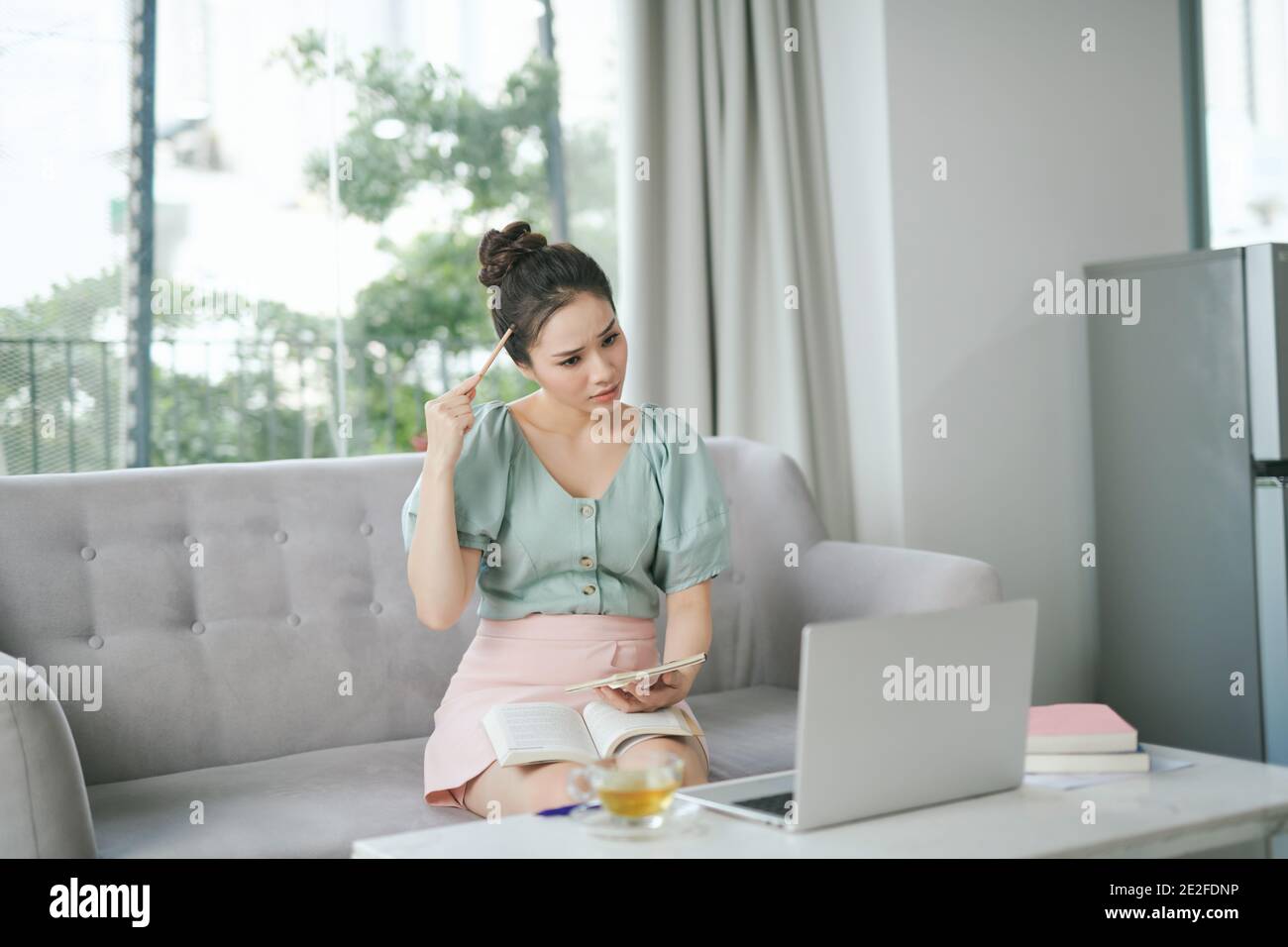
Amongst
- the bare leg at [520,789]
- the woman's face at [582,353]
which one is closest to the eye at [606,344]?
the woman's face at [582,353]

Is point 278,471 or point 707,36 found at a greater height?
point 707,36

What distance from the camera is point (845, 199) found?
316 centimetres

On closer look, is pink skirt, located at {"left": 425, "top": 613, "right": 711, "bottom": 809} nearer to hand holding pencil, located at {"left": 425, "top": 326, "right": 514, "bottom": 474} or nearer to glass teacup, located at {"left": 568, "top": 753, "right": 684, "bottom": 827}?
hand holding pencil, located at {"left": 425, "top": 326, "right": 514, "bottom": 474}

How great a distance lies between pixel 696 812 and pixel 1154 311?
2.08 metres

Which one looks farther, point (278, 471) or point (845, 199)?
point (845, 199)

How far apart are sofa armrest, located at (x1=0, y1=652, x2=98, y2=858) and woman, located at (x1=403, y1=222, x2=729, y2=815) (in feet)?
1.56

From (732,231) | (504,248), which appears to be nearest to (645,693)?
(504,248)

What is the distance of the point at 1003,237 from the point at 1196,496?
2.52 feet

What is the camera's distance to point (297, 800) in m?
1.89

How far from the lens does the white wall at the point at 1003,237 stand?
304 centimetres

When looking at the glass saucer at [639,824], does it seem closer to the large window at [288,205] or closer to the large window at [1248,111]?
the large window at [288,205]

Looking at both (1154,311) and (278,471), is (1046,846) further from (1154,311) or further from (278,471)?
(1154,311)

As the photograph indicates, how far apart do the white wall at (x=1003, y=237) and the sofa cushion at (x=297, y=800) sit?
1.07 m
